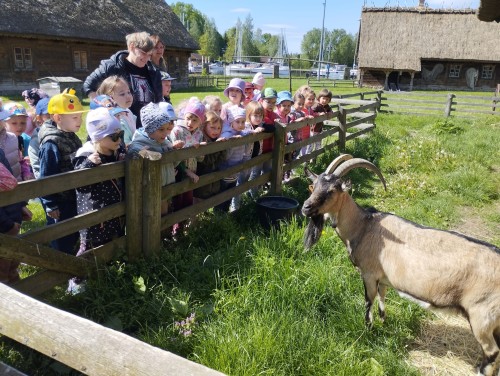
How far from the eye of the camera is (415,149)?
29.4 ft

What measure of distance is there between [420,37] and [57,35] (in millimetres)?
29184

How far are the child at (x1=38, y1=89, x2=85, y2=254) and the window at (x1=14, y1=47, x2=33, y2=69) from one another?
21.8m

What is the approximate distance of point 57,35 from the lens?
2192 centimetres

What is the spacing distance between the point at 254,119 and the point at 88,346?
14.2 ft

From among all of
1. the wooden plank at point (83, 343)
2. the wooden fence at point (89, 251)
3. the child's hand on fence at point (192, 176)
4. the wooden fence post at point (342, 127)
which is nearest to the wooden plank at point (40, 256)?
the wooden fence at point (89, 251)

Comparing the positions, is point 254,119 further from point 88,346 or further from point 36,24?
point 36,24

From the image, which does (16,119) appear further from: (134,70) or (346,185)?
(346,185)

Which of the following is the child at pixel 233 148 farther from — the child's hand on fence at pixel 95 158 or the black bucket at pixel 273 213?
the child's hand on fence at pixel 95 158

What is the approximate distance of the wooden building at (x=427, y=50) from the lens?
34.2 metres

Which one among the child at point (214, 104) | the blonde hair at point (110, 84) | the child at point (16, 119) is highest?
the blonde hair at point (110, 84)

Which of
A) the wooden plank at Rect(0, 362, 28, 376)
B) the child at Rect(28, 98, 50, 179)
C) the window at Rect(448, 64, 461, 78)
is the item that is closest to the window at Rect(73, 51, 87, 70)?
the child at Rect(28, 98, 50, 179)

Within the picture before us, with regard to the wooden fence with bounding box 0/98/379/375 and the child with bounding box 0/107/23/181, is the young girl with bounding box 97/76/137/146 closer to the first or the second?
the wooden fence with bounding box 0/98/379/375

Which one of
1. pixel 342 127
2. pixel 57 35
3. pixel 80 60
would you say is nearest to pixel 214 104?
pixel 342 127

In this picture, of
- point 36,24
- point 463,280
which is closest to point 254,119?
point 463,280
